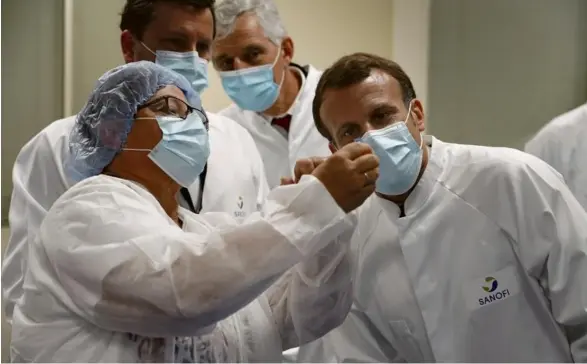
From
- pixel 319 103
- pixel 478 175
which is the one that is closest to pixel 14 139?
pixel 319 103

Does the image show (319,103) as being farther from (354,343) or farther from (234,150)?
(354,343)

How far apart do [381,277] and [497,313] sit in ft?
0.86

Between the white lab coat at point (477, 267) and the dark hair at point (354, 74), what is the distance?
0.17 metres

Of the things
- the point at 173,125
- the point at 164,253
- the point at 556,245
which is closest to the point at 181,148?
the point at 173,125

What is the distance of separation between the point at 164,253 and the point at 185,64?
0.79 metres

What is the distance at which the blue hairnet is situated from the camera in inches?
45.3

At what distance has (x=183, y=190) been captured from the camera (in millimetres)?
1546

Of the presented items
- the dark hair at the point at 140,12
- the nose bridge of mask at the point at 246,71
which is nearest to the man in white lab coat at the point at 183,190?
the dark hair at the point at 140,12

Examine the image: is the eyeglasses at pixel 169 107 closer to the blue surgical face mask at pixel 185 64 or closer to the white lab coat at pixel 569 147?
the blue surgical face mask at pixel 185 64

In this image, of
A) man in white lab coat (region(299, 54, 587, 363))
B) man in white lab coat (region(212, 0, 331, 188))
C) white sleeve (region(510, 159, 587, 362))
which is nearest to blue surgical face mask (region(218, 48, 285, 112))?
man in white lab coat (region(212, 0, 331, 188))

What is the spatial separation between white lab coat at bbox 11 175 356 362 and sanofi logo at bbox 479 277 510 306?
0.49m

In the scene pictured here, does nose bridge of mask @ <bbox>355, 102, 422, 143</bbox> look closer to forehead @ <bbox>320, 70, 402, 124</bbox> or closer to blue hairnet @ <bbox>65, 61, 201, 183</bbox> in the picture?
forehead @ <bbox>320, 70, 402, 124</bbox>

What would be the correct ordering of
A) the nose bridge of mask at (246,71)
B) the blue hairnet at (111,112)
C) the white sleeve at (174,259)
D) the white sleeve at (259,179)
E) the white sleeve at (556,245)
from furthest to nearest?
the nose bridge of mask at (246,71), the white sleeve at (259,179), the white sleeve at (556,245), the blue hairnet at (111,112), the white sleeve at (174,259)

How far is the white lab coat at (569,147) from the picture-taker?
2.01m
